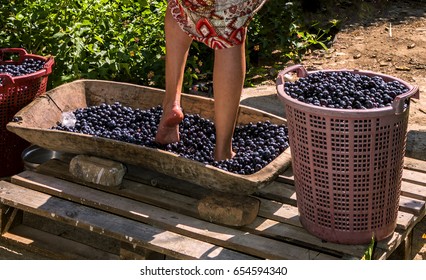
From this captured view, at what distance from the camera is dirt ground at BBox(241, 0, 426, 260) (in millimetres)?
5895

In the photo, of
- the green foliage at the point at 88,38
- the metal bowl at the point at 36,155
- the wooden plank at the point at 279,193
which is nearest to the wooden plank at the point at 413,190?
the wooden plank at the point at 279,193

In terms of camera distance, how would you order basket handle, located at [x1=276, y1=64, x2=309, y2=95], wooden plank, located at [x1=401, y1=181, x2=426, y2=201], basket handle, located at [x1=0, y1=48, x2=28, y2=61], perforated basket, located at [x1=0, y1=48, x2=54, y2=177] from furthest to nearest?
basket handle, located at [x1=0, y1=48, x2=28, y2=61], perforated basket, located at [x1=0, y1=48, x2=54, y2=177], wooden plank, located at [x1=401, y1=181, x2=426, y2=201], basket handle, located at [x1=276, y1=64, x2=309, y2=95]

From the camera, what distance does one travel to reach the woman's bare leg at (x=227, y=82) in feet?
13.7

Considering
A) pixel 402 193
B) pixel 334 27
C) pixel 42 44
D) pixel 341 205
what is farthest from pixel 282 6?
pixel 341 205

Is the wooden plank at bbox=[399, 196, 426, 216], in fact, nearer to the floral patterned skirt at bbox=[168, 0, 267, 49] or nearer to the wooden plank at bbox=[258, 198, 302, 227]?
the wooden plank at bbox=[258, 198, 302, 227]

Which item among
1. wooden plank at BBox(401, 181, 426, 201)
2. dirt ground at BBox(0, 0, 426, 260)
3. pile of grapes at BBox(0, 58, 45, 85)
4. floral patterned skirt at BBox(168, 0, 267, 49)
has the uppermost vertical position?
floral patterned skirt at BBox(168, 0, 267, 49)

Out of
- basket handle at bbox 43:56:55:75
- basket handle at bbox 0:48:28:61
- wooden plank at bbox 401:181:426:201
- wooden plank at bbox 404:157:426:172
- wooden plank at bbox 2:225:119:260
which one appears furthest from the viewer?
basket handle at bbox 0:48:28:61

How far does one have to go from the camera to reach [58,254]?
4188 millimetres

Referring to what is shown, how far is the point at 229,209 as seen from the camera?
4055 millimetres

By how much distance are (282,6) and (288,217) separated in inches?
120

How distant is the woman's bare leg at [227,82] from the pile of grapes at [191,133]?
0.66 ft

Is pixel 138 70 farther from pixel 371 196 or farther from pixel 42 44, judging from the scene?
pixel 371 196

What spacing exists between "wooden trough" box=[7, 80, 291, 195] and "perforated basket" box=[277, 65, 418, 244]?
0.91 feet

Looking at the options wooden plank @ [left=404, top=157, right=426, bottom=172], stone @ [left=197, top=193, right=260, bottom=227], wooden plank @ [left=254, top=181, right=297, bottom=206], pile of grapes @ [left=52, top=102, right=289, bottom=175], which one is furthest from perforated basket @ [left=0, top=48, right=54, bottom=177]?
wooden plank @ [left=404, top=157, right=426, bottom=172]
